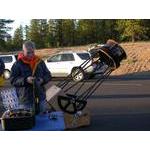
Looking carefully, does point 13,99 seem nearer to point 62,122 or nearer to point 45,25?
point 62,122

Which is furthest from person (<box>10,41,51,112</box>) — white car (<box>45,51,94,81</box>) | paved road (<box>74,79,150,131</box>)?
white car (<box>45,51,94,81</box>)

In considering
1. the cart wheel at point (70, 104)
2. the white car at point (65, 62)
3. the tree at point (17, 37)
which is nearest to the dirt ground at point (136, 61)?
the white car at point (65, 62)

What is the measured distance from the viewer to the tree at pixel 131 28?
5395 centimetres

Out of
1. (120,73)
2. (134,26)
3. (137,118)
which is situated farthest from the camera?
(134,26)

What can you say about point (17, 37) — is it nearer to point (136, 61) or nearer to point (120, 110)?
point (136, 61)

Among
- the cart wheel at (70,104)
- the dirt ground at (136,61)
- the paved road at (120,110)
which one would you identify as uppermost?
the cart wheel at (70,104)

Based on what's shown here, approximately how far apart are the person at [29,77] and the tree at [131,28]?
145 feet

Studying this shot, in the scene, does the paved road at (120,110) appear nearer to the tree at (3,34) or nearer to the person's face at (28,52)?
the person's face at (28,52)

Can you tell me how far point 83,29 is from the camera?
60656 millimetres

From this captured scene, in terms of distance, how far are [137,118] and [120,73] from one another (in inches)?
813

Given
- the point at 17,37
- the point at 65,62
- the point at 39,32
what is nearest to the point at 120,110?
the point at 65,62

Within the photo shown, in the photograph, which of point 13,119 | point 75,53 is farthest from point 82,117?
point 75,53

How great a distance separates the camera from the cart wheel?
960cm

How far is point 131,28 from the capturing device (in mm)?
54219
